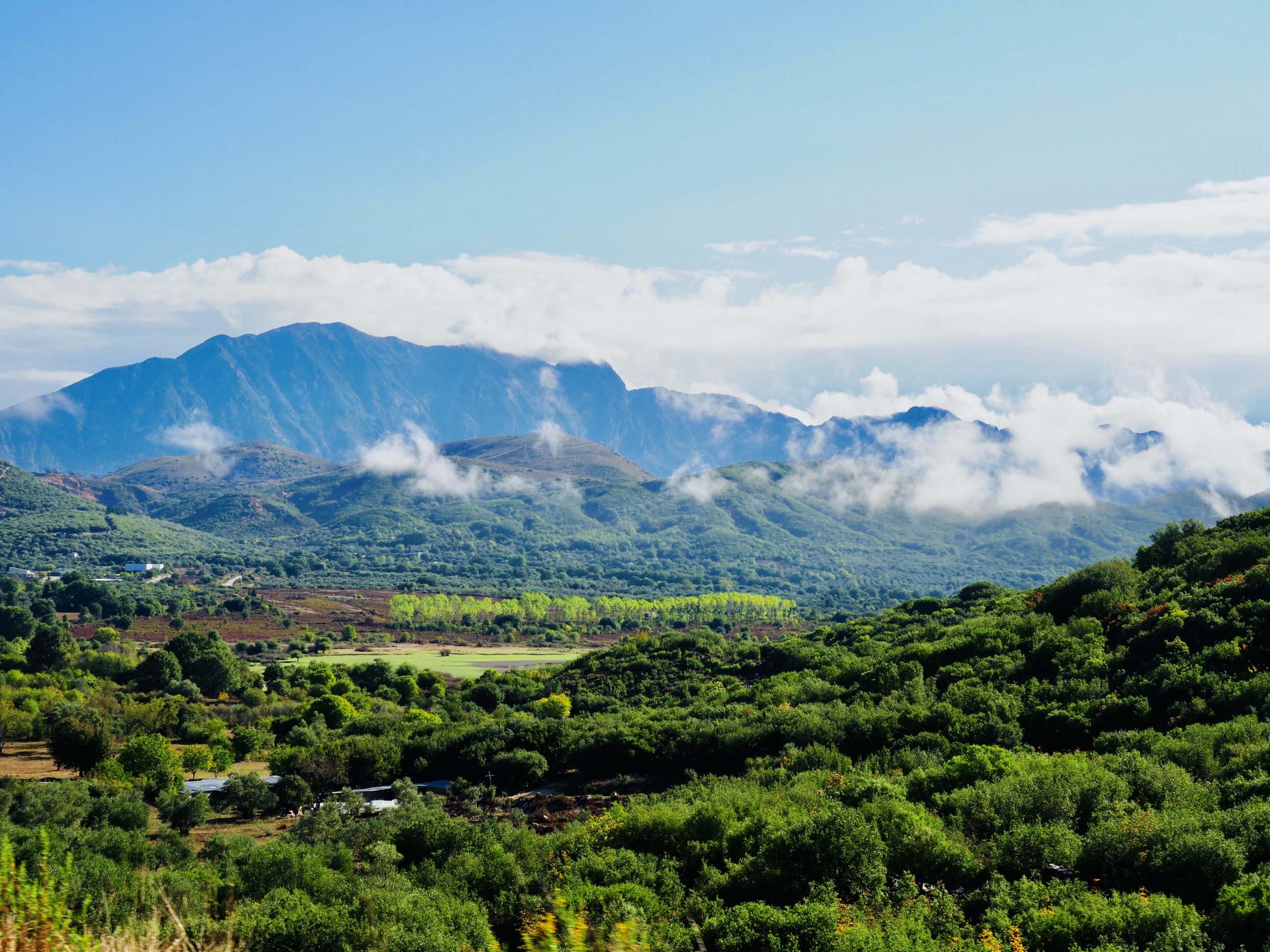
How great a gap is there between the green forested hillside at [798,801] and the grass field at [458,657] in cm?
3668

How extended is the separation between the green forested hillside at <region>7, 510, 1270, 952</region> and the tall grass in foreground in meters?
2.85

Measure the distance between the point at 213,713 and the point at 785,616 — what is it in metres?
116

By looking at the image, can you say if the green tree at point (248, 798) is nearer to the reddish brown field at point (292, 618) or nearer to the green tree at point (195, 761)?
the green tree at point (195, 761)

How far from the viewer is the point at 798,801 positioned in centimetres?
2214

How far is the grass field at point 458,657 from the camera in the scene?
9581 centimetres

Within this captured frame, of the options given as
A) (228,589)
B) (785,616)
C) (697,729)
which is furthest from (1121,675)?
(228,589)

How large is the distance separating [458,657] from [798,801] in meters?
90.9

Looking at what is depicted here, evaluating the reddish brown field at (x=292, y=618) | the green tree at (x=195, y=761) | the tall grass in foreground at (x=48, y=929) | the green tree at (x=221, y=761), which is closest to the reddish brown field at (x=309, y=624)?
the reddish brown field at (x=292, y=618)

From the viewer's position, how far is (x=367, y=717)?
5028 centimetres

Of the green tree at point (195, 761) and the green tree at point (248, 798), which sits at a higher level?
the green tree at point (248, 798)

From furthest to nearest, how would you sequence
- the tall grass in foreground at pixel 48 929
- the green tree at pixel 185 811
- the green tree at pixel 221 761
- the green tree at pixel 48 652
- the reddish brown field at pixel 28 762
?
1. the green tree at pixel 48 652
2. the green tree at pixel 221 761
3. the reddish brown field at pixel 28 762
4. the green tree at pixel 185 811
5. the tall grass in foreground at pixel 48 929

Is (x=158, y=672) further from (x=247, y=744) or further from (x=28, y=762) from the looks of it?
(x=247, y=744)

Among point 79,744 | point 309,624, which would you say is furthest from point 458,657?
point 79,744

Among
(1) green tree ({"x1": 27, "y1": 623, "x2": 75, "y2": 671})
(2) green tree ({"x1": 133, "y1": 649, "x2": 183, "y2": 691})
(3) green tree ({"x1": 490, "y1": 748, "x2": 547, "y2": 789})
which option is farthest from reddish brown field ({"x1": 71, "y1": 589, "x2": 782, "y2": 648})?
(3) green tree ({"x1": 490, "y1": 748, "x2": 547, "y2": 789})
